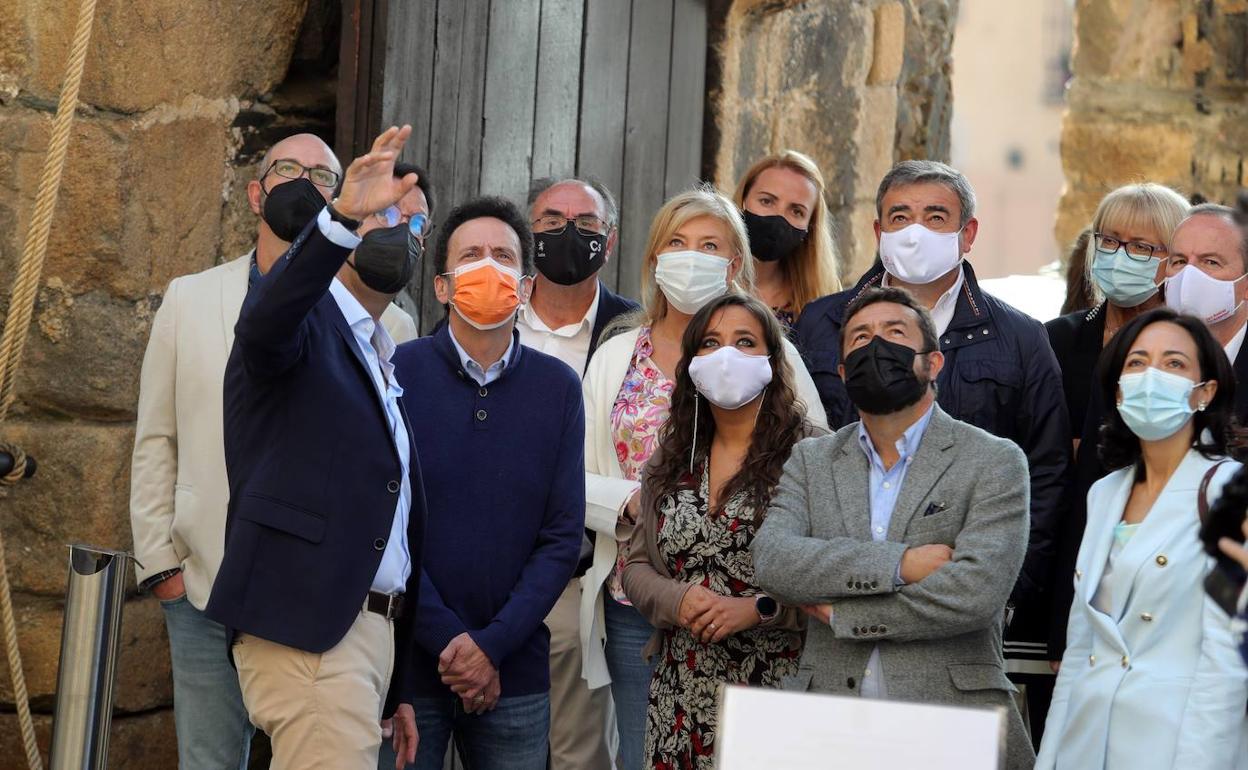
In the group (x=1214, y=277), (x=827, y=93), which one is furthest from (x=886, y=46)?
(x=1214, y=277)

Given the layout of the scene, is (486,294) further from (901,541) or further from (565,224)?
(901,541)

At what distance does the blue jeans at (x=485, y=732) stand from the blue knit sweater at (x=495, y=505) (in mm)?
39

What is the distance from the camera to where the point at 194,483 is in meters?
4.00

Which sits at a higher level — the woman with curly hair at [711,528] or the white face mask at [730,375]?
the white face mask at [730,375]

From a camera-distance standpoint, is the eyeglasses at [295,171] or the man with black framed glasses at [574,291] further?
the man with black framed glasses at [574,291]

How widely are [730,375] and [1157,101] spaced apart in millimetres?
6091

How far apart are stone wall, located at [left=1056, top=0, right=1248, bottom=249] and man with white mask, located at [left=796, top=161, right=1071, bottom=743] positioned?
5.11m

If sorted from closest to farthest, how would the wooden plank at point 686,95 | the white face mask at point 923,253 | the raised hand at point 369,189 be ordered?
1. the raised hand at point 369,189
2. the white face mask at point 923,253
3. the wooden plank at point 686,95

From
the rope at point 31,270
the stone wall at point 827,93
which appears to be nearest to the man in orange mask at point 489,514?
the rope at point 31,270

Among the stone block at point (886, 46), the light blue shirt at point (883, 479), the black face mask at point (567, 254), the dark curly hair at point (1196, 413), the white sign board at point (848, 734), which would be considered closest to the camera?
the white sign board at point (848, 734)

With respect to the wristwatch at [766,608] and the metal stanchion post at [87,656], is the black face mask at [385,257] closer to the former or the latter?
the metal stanchion post at [87,656]

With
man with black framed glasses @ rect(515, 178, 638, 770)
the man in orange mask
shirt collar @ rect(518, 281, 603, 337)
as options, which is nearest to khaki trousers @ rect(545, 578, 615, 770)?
man with black framed glasses @ rect(515, 178, 638, 770)

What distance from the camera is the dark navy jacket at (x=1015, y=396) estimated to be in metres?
4.11

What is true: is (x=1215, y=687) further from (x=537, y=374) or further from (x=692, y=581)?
(x=537, y=374)
